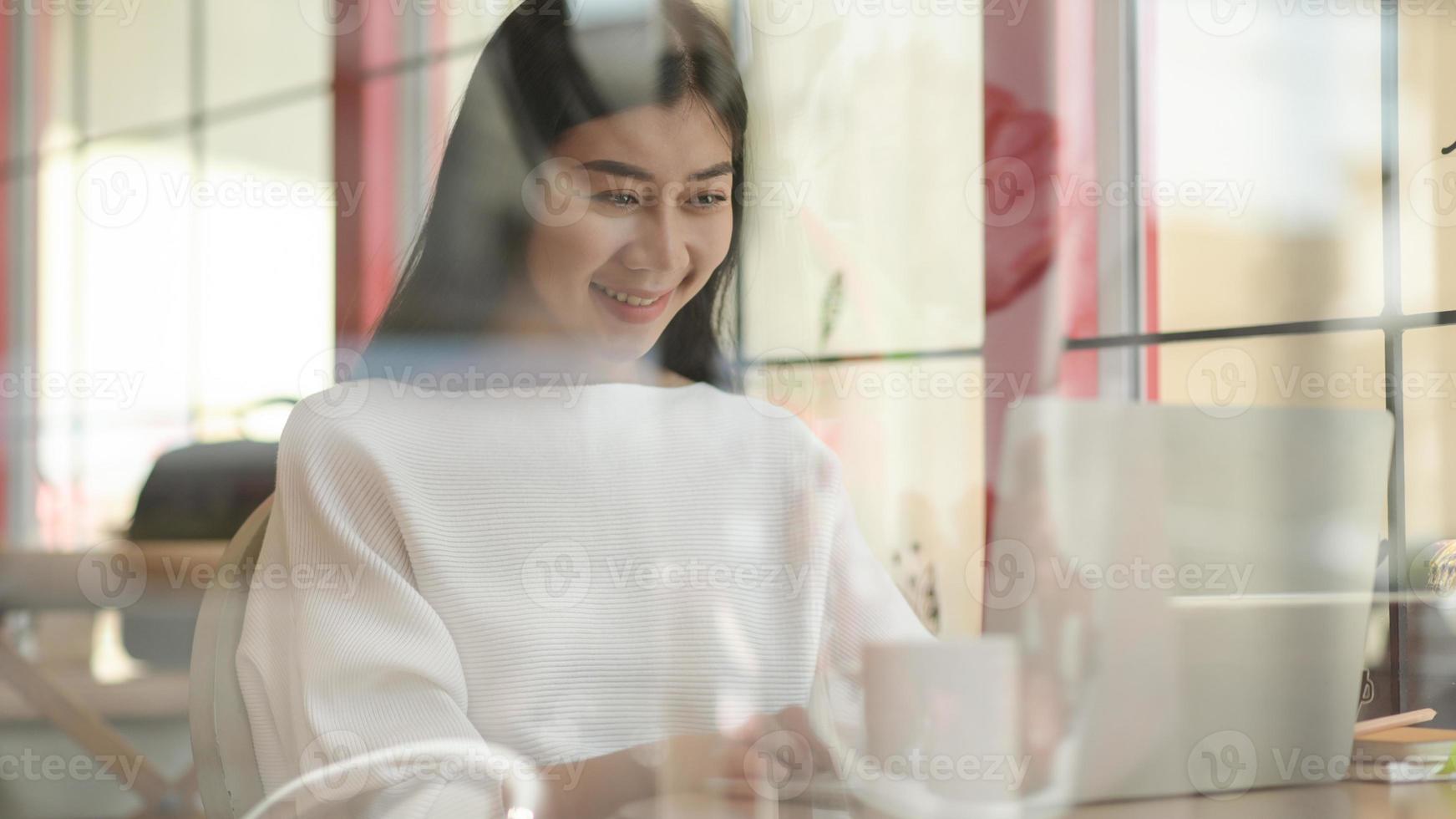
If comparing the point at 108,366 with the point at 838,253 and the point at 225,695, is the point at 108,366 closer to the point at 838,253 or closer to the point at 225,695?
the point at 225,695

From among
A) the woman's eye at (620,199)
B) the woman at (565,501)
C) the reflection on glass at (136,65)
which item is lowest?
the woman at (565,501)

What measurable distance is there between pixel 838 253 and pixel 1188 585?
30cm

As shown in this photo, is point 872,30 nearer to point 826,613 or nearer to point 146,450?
point 826,613

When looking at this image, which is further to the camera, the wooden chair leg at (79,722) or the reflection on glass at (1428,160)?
the reflection on glass at (1428,160)

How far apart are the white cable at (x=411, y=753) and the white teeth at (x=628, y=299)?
9.8 inches

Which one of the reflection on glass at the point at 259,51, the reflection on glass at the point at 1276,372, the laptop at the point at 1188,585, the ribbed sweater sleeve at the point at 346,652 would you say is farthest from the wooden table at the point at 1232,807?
the reflection on glass at the point at 259,51

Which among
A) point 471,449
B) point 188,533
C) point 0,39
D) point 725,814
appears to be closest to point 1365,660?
point 725,814

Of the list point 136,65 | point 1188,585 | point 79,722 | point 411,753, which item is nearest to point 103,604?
point 79,722

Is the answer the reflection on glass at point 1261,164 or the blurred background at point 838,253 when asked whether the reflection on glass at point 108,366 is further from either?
the reflection on glass at point 1261,164

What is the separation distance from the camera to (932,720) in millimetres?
680

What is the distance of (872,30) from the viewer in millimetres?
791

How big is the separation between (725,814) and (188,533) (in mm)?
328

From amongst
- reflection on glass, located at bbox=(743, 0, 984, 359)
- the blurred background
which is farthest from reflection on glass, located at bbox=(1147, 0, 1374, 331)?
reflection on glass, located at bbox=(743, 0, 984, 359)

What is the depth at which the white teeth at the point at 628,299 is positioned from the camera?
26.3 inches
